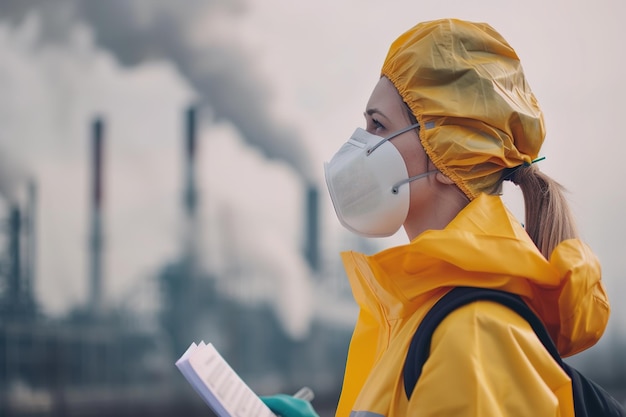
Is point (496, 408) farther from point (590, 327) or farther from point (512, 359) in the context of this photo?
point (590, 327)

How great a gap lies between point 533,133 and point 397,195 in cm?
23

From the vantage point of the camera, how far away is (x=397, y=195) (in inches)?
42.9

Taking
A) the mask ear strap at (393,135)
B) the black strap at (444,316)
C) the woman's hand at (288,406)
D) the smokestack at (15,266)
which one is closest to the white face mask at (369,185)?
the mask ear strap at (393,135)

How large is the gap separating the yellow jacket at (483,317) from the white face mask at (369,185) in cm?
10

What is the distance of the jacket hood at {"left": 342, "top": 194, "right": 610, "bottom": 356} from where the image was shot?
0.87 meters

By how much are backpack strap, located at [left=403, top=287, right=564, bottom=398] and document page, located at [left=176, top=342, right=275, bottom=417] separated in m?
0.28

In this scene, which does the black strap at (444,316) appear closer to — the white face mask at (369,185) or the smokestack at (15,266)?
the white face mask at (369,185)

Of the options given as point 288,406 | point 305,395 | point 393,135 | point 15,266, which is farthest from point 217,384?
point 15,266

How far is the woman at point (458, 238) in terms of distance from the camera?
2.69ft

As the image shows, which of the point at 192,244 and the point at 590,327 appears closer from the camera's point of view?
the point at 590,327

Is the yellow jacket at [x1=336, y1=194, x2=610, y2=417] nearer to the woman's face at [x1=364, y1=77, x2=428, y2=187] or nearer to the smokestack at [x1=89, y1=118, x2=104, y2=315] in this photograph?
the woman's face at [x1=364, y1=77, x2=428, y2=187]

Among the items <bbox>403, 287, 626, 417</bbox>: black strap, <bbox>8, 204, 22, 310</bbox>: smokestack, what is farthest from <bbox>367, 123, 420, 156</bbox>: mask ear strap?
<bbox>8, 204, 22, 310</bbox>: smokestack

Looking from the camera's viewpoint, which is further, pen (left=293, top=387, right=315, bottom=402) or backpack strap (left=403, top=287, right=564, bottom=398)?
pen (left=293, top=387, right=315, bottom=402)

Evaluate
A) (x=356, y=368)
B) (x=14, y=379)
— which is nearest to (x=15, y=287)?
(x=14, y=379)
